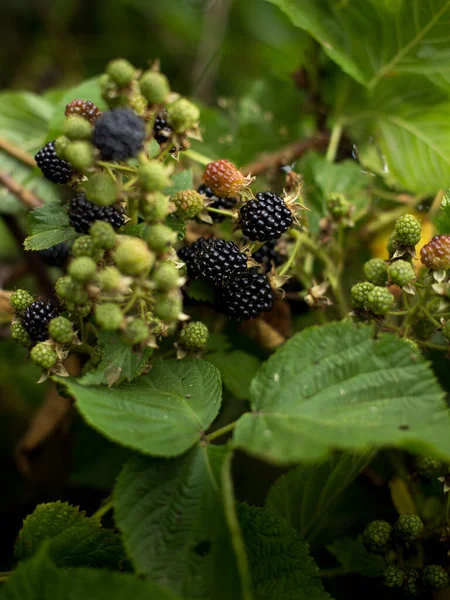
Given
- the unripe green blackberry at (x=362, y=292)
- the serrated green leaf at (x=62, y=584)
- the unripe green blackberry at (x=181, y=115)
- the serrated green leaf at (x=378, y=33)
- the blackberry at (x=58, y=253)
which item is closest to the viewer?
the serrated green leaf at (x=62, y=584)

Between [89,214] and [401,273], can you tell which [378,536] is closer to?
[401,273]

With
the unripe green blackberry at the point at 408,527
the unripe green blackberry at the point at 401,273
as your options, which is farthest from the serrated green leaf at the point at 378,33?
the unripe green blackberry at the point at 408,527

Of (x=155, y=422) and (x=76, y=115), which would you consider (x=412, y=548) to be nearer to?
(x=155, y=422)

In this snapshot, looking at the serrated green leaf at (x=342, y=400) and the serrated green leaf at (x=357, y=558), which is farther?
the serrated green leaf at (x=357, y=558)

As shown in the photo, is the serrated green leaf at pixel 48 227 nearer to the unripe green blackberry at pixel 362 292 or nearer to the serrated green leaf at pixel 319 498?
the unripe green blackberry at pixel 362 292

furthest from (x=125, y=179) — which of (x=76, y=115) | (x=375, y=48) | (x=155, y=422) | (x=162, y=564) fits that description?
(x=375, y=48)

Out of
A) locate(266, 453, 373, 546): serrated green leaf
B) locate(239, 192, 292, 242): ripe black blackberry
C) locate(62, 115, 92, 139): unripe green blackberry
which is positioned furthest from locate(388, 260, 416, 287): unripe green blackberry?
locate(62, 115, 92, 139): unripe green blackberry

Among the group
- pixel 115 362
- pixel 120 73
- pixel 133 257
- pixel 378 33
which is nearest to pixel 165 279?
pixel 133 257

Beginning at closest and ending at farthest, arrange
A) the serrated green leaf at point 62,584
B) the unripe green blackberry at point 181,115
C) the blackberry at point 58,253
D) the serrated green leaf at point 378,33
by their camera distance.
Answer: the serrated green leaf at point 62,584 < the unripe green blackberry at point 181,115 < the blackberry at point 58,253 < the serrated green leaf at point 378,33
